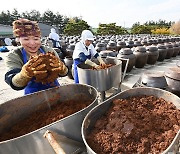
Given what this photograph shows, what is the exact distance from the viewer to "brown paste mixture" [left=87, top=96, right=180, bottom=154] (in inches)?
43.3

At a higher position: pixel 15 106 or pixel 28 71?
pixel 28 71

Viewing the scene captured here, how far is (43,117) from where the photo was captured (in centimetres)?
156

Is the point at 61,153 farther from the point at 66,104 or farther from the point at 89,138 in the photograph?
the point at 66,104

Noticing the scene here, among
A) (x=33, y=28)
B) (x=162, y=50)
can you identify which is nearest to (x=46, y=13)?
(x=162, y=50)

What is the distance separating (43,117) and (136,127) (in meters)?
0.81

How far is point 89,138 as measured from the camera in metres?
1.19

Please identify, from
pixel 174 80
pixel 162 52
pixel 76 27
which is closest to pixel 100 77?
pixel 174 80

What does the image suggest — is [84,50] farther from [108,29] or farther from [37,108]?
[108,29]

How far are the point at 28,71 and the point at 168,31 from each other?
27482mm

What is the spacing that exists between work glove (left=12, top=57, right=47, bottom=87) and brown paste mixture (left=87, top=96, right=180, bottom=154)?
0.72m

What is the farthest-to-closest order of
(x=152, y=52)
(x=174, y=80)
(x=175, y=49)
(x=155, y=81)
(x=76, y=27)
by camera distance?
(x=76, y=27) < (x=175, y=49) < (x=152, y=52) < (x=155, y=81) < (x=174, y=80)

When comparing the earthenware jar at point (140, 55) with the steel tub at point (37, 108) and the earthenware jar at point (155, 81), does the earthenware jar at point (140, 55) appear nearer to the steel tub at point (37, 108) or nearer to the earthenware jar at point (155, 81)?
the earthenware jar at point (155, 81)

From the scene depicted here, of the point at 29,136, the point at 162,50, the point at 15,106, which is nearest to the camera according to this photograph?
the point at 29,136

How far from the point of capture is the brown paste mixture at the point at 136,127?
110 centimetres
